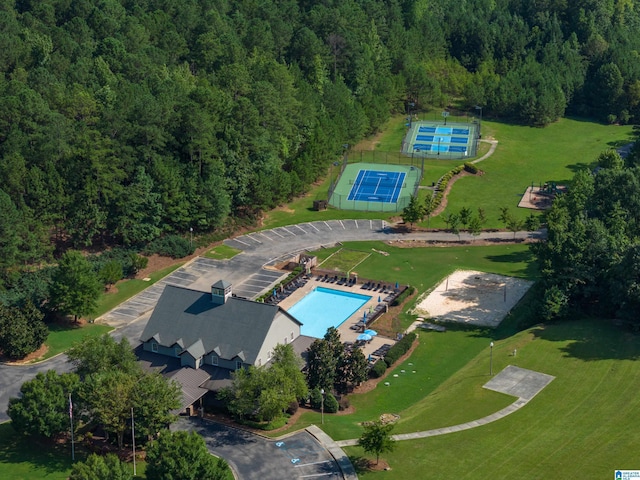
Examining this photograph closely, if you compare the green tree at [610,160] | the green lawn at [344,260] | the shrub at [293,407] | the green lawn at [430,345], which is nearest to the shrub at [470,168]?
the green tree at [610,160]

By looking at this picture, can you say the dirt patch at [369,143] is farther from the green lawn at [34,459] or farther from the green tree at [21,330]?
the green lawn at [34,459]

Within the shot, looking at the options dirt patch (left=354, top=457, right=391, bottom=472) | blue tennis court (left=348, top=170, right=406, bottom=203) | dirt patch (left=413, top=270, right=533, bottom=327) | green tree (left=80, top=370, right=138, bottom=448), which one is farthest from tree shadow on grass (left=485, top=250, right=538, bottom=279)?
green tree (left=80, top=370, right=138, bottom=448)

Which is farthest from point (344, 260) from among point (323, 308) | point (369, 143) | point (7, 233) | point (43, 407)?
point (43, 407)

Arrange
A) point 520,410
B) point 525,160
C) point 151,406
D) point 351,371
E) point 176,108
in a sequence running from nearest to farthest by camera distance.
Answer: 1. point 151,406
2. point 520,410
3. point 351,371
4. point 176,108
5. point 525,160

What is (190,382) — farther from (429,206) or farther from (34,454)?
(429,206)

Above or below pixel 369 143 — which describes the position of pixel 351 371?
below

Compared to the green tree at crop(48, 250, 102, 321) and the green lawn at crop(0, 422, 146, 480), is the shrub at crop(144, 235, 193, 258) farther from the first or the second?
the green lawn at crop(0, 422, 146, 480)

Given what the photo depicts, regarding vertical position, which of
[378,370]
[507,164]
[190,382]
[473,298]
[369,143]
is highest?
[369,143]
